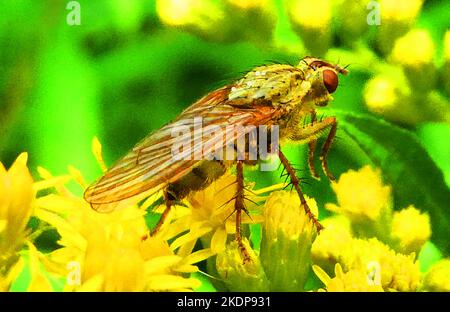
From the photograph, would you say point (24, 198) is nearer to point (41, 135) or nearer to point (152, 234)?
point (152, 234)

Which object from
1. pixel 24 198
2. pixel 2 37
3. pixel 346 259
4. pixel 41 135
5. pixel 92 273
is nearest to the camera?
pixel 92 273

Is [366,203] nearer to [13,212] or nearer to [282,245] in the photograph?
[282,245]

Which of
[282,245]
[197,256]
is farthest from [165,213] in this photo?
[282,245]

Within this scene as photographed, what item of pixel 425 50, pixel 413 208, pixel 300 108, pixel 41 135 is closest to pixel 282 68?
pixel 300 108

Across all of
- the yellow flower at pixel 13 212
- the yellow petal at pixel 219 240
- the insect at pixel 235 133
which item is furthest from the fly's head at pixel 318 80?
the yellow flower at pixel 13 212

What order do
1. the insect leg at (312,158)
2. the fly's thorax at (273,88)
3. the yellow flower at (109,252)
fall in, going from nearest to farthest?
1. the yellow flower at (109,252)
2. the fly's thorax at (273,88)
3. the insect leg at (312,158)

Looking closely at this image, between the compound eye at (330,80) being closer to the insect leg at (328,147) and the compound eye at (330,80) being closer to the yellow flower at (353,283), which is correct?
the insect leg at (328,147)
